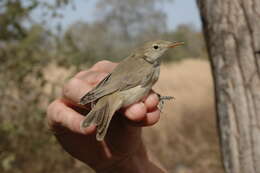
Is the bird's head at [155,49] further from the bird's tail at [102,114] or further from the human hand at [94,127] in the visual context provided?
the bird's tail at [102,114]

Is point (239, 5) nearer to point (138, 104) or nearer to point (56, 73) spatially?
point (138, 104)

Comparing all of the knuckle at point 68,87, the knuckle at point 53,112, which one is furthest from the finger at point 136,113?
the knuckle at point 53,112

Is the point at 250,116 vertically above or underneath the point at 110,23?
above

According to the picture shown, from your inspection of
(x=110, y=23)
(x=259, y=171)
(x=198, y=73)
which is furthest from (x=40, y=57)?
(x=110, y=23)

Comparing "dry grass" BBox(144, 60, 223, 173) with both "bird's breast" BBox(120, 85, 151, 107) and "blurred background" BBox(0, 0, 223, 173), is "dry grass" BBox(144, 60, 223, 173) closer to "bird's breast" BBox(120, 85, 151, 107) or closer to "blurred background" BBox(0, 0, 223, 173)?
"blurred background" BBox(0, 0, 223, 173)

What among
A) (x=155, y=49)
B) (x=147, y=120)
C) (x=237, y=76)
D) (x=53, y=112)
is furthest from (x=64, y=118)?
(x=237, y=76)

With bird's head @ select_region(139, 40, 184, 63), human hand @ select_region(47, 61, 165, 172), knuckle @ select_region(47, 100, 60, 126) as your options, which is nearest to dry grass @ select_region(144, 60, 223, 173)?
bird's head @ select_region(139, 40, 184, 63)

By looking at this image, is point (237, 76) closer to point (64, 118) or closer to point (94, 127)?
point (94, 127)
